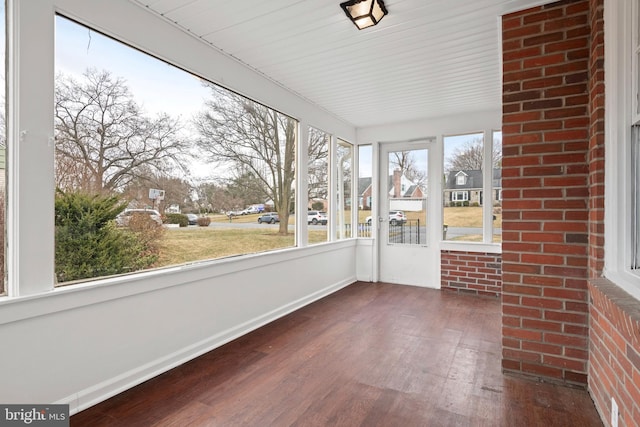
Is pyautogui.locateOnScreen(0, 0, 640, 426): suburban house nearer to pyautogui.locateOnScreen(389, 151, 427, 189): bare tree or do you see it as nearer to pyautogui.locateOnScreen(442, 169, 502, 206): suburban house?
pyautogui.locateOnScreen(442, 169, 502, 206): suburban house

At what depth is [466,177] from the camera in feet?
15.8

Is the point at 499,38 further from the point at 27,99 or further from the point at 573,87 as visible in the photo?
the point at 27,99

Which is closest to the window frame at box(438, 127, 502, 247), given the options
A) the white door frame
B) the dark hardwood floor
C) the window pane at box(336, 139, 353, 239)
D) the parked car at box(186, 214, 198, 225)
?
the white door frame

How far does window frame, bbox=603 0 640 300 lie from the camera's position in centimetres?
164

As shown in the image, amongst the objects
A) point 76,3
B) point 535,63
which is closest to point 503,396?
point 535,63

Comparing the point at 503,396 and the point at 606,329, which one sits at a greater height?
the point at 606,329

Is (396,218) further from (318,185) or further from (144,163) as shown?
(144,163)

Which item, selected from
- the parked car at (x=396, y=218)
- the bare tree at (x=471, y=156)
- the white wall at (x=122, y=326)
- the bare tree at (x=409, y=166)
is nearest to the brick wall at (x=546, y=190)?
the white wall at (x=122, y=326)

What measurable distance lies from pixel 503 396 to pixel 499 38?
2.63 m

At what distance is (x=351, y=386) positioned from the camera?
2256mm

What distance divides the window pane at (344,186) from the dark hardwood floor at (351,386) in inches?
81.3

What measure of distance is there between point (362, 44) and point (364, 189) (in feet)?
9.77

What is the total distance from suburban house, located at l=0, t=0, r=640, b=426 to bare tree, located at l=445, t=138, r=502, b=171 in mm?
1328

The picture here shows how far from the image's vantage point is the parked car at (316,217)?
14.2 feet
